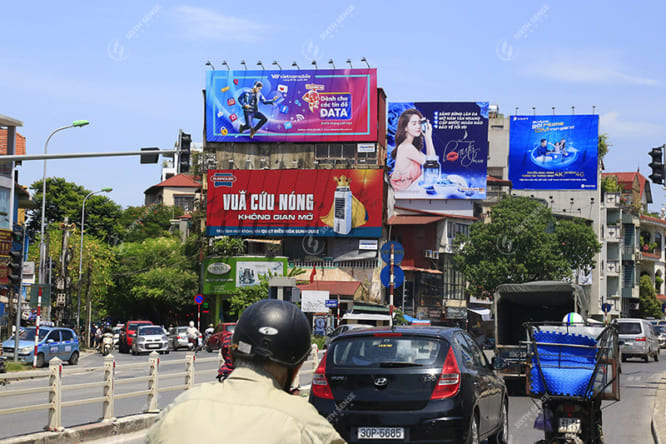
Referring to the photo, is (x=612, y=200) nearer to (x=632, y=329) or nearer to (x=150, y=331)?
(x=150, y=331)

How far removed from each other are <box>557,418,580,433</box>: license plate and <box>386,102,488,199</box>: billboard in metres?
66.0

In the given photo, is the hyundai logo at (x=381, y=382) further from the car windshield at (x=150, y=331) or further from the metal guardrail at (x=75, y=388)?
the car windshield at (x=150, y=331)

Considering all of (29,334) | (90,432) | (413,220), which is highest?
(413,220)

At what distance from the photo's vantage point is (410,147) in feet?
253

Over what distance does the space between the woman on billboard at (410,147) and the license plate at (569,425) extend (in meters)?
67.5

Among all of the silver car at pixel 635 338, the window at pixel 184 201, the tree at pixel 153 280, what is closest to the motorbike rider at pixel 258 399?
the silver car at pixel 635 338

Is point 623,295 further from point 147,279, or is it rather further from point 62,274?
point 62,274

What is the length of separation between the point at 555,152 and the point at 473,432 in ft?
234

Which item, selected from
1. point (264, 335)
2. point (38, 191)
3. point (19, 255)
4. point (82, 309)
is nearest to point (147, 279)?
point (82, 309)

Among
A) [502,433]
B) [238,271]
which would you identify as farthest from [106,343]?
[502,433]

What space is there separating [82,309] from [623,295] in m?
52.9

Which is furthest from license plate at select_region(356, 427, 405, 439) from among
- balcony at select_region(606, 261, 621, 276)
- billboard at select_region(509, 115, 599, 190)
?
balcony at select_region(606, 261, 621, 276)

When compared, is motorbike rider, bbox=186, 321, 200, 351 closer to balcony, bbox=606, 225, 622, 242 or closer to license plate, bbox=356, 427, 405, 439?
license plate, bbox=356, 427, 405, 439

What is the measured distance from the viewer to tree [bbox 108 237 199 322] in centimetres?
6812
